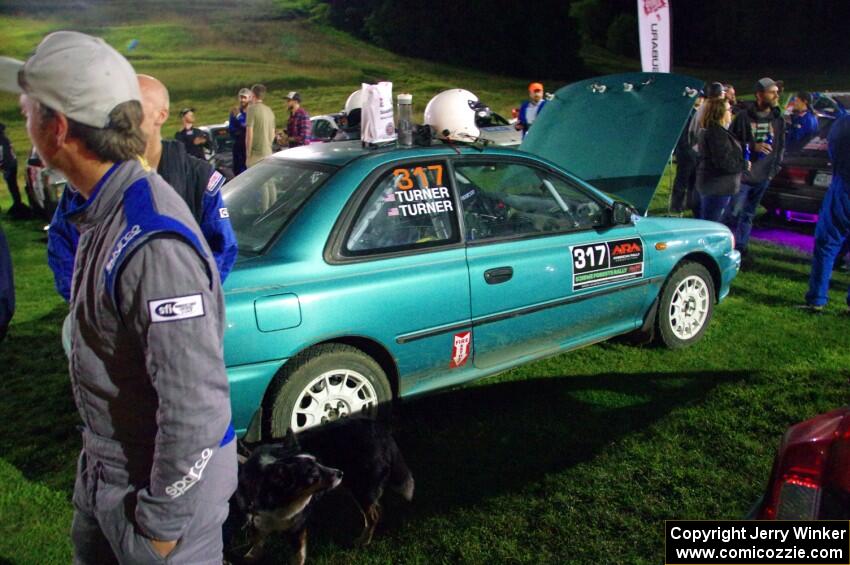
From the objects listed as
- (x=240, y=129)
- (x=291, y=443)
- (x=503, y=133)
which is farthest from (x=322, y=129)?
(x=291, y=443)

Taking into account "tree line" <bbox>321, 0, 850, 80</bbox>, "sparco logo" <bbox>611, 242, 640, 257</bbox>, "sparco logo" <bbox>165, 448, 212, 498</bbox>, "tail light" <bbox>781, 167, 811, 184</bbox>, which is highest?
"tree line" <bbox>321, 0, 850, 80</bbox>

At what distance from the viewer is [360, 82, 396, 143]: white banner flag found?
416 centimetres

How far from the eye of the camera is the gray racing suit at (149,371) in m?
1.34

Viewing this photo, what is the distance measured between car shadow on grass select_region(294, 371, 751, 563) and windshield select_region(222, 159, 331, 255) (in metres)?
1.32

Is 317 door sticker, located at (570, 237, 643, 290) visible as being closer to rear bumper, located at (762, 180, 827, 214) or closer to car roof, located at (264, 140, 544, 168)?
car roof, located at (264, 140, 544, 168)

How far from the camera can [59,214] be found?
10.4ft

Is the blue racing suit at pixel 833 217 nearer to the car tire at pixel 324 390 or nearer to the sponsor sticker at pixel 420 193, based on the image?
the sponsor sticker at pixel 420 193

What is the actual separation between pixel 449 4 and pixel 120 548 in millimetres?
30573

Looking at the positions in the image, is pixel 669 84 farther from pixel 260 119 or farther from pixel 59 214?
pixel 260 119

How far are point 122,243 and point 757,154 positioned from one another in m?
7.57

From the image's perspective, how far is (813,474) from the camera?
1963 mm

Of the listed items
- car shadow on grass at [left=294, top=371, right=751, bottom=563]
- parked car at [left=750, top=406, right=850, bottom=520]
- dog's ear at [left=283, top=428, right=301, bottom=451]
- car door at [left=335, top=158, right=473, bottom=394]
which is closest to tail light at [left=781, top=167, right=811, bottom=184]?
car shadow on grass at [left=294, top=371, right=751, bottom=563]

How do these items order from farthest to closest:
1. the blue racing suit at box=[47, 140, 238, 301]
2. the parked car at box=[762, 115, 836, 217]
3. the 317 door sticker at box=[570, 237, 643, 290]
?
the parked car at box=[762, 115, 836, 217] < the 317 door sticker at box=[570, 237, 643, 290] < the blue racing suit at box=[47, 140, 238, 301]

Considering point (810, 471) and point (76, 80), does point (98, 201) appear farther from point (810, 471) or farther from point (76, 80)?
point (810, 471)
